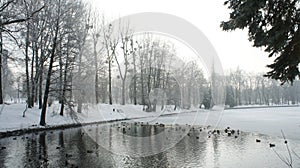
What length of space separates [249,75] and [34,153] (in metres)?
106

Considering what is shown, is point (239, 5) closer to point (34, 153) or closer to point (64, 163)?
point (64, 163)

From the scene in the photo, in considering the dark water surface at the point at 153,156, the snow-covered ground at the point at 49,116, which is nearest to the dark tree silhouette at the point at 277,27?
the dark water surface at the point at 153,156

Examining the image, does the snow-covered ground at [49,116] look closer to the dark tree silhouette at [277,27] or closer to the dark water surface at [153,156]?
the dark water surface at [153,156]

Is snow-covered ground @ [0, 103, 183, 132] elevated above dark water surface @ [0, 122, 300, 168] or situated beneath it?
elevated above

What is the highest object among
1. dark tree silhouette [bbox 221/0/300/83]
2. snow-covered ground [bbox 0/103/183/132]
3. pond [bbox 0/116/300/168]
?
dark tree silhouette [bbox 221/0/300/83]

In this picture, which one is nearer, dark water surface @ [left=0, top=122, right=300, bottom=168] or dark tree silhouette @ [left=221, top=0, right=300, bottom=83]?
dark tree silhouette @ [left=221, top=0, right=300, bottom=83]

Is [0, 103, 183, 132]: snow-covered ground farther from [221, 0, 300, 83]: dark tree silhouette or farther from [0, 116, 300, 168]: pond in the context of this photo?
[221, 0, 300, 83]: dark tree silhouette

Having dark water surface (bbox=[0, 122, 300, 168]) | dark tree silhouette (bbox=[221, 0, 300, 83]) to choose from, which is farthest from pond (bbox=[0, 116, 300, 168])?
dark tree silhouette (bbox=[221, 0, 300, 83])

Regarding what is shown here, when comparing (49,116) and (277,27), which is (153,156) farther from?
(49,116)

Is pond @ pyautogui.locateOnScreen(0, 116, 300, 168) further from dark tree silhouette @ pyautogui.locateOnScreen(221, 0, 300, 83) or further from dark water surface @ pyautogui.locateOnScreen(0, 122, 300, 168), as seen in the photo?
dark tree silhouette @ pyautogui.locateOnScreen(221, 0, 300, 83)

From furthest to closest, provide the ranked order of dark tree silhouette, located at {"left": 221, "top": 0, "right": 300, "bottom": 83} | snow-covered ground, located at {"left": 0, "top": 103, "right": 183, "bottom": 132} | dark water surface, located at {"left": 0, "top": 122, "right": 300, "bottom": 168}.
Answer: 1. snow-covered ground, located at {"left": 0, "top": 103, "right": 183, "bottom": 132}
2. dark water surface, located at {"left": 0, "top": 122, "right": 300, "bottom": 168}
3. dark tree silhouette, located at {"left": 221, "top": 0, "right": 300, "bottom": 83}

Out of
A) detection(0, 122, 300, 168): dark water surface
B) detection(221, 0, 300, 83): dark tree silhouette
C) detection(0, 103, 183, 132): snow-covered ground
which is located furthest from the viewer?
detection(0, 103, 183, 132): snow-covered ground

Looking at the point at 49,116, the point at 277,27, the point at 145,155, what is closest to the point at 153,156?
the point at 145,155

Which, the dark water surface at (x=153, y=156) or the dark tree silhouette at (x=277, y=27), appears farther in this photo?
the dark water surface at (x=153, y=156)
